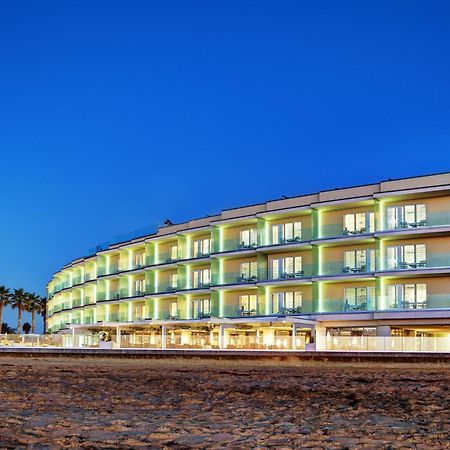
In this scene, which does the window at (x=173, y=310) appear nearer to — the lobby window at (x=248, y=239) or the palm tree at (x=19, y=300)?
the lobby window at (x=248, y=239)

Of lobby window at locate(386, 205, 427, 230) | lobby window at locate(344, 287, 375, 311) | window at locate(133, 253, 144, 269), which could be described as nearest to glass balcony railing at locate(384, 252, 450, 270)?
lobby window at locate(386, 205, 427, 230)

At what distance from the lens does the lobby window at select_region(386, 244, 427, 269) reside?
47828mm

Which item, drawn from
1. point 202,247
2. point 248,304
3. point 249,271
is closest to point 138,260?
point 202,247

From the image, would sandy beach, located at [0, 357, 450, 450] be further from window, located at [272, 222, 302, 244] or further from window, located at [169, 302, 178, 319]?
Result: window, located at [169, 302, 178, 319]

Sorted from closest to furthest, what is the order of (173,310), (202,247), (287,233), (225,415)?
(225,415) < (287,233) < (202,247) < (173,310)

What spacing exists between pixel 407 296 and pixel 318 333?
22.8 ft

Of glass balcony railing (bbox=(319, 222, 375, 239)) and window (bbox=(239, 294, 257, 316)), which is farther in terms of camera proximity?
window (bbox=(239, 294, 257, 316))

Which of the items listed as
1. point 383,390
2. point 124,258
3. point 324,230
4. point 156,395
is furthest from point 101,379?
point 124,258

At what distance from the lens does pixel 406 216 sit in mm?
48625

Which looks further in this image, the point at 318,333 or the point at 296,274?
the point at 296,274

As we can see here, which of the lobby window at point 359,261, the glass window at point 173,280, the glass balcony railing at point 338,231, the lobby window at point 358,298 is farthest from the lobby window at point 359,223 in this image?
the glass window at point 173,280

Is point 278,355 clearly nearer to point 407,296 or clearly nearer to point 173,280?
point 407,296

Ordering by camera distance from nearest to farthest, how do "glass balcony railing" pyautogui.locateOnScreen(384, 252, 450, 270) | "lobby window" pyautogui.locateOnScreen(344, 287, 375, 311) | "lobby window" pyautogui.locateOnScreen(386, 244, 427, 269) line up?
"glass balcony railing" pyautogui.locateOnScreen(384, 252, 450, 270) < "lobby window" pyautogui.locateOnScreen(386, 244, 427, 269) < "lobby window" pyautogui.locateOnScreen(344, 287, 375, 311)

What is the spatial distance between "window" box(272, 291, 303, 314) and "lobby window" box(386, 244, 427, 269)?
8.00 meters
